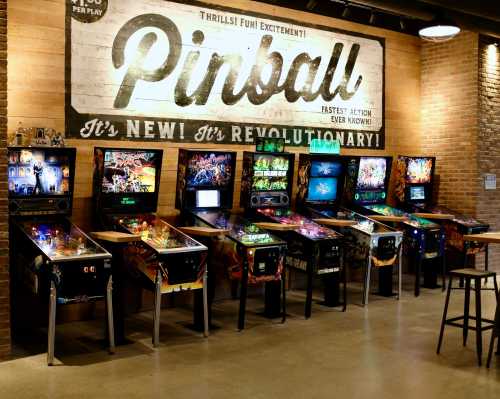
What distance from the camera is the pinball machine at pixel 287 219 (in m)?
6.25

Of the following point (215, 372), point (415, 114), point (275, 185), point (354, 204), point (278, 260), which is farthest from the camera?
point (415, 114)

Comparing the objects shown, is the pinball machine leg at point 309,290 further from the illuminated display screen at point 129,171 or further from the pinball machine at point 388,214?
the illuminated display screen at point 129,171

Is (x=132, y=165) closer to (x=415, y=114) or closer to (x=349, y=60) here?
(x=349, y=60)

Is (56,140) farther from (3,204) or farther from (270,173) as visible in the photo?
(270,173)

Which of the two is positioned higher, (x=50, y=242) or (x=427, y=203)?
(x=427, y=203)

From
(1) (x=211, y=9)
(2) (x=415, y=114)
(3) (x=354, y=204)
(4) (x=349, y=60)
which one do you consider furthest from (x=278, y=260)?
(2) (x=415, y=114)

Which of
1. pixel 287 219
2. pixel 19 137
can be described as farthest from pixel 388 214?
pixel 19 137

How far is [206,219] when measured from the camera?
6.03 meters

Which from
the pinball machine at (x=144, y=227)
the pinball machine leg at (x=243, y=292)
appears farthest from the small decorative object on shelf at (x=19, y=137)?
the pinball machine leg at (x=243, y=292)

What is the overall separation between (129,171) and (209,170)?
2.90ft

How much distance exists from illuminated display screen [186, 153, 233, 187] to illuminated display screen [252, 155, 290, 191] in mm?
358

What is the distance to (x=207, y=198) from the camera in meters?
6.24

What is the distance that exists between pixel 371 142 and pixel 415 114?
42.2 inches

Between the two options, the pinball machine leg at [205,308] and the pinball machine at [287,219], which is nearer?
the pinball machine leg at [205,308]
